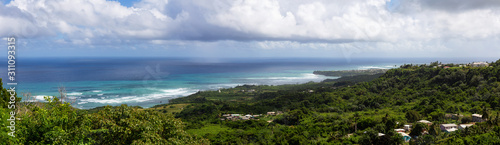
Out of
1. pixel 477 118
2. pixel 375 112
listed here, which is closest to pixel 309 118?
pixel 375 112

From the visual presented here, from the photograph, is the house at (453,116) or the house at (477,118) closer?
the house at (477,118)

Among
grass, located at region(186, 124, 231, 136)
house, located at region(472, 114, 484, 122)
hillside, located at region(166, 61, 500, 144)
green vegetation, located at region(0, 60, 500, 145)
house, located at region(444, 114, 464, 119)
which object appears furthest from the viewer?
grass, located at region(186, 124, 231, 136)

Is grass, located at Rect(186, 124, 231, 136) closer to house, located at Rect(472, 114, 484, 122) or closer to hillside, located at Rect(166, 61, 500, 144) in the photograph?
hillside, located at Rect(166, 61, 500, 144)

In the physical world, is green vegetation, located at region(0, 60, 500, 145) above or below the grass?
above

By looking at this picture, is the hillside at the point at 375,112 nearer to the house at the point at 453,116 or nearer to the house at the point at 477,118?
the house at the point at 453,116

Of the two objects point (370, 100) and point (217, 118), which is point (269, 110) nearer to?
point (217, 118)

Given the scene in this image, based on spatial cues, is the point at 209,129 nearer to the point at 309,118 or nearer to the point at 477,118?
the point at 309,118

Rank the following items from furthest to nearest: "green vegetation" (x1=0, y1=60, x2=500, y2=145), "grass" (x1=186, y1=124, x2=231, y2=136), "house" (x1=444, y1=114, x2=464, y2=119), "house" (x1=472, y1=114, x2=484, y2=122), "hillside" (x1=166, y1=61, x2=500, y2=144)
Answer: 1. "grass" (x1=186, y1=124, x2=231, y2=136)
2. "house" (x1=444, y1=114, x2=464, y2=119)
3. "house" (x1=472, y1=114, x2=484, y2=122)
4. "hillside" (x1=166, y1=61, x2=500, y2=144)
5. "green vegetation" (x1=0, y1=60, x2=500, y2=145)

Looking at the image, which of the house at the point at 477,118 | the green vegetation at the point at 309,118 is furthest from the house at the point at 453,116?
the house at the point at 477,118

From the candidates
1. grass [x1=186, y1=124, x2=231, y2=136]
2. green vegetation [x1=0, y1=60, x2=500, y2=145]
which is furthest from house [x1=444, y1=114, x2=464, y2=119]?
grass [x1=186, y1=124, x2=231, y2=136]

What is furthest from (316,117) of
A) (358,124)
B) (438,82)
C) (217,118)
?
(438,82)
